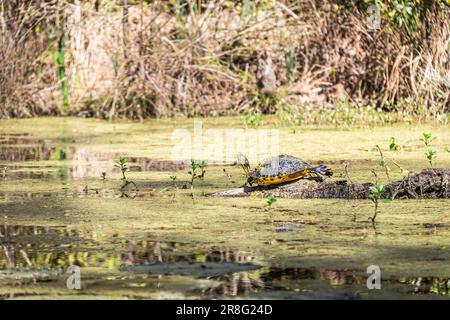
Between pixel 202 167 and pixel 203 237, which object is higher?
pixel 202 167

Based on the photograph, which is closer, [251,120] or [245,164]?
[245,164]

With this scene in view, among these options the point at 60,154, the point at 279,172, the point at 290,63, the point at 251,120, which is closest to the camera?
the point at 279,172

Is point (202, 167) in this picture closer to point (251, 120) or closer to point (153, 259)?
point (153, 259)

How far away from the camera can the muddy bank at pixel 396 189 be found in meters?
6.39

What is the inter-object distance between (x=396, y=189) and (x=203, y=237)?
157 cm

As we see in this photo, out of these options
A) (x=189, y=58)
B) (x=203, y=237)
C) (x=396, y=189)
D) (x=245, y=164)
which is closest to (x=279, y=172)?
(x=245, y=164)

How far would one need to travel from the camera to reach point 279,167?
22.5 feet

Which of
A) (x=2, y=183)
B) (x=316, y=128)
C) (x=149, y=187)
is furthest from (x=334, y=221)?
(x=316, y=128)

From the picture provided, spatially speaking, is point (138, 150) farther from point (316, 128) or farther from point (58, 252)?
point (58, 252)

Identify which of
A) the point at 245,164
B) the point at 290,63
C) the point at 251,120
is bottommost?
the point at 245,164

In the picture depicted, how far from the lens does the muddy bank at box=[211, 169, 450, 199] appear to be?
21.0 ft

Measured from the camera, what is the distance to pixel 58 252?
493 centimetres

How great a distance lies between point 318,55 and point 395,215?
8.80 m

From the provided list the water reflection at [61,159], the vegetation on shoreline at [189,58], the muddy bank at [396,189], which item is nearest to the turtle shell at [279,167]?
the muddy bank at [396,189]
